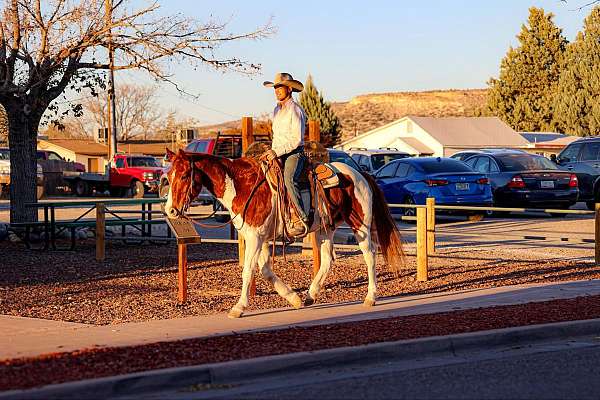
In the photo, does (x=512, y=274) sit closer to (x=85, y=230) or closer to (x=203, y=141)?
(x=85, y=230)

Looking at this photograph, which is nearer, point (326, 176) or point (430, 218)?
point (326, 176)

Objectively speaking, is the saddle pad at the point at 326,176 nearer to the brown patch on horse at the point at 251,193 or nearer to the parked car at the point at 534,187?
the brown patch on horse at the point at 251,193

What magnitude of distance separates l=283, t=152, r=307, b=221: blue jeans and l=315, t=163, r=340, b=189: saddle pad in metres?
0.47

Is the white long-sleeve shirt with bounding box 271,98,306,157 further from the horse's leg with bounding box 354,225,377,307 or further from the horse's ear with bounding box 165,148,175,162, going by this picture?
the horse's leg with bounding box 354,225,377,307

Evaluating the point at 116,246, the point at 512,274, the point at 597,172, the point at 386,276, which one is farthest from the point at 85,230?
the point at 597,172

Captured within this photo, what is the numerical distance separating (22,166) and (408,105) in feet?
392

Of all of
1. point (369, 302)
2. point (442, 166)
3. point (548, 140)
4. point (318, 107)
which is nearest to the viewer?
point (369, 302)

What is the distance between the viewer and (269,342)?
9875mm

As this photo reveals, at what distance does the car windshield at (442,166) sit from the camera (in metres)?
25.4

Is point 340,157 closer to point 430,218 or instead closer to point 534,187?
point 534,187

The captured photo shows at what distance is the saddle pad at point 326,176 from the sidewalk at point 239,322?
4.95ft

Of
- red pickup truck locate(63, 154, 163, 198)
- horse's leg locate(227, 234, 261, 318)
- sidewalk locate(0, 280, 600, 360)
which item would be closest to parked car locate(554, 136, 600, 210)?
sidewalk locate(0, 280, 600, 360)

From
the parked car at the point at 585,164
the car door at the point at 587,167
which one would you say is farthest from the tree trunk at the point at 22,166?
the car door at the point at 587,167

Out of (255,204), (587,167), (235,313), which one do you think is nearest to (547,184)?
(587,167)
